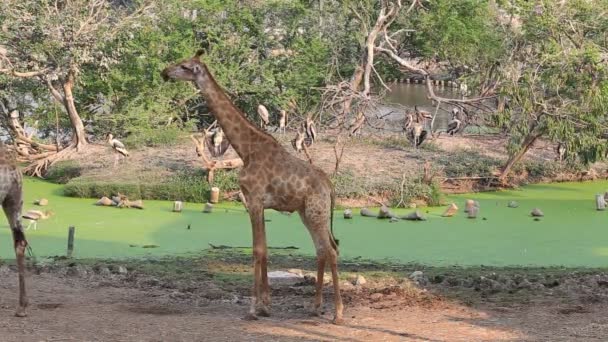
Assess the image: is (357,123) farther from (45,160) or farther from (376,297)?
(376,297)

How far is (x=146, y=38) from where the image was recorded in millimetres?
22047

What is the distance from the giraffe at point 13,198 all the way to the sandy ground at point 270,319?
0.49 m

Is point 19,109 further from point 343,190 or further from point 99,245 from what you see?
point 99,245

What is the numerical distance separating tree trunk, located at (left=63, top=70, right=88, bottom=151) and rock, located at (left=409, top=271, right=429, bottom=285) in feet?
34.9

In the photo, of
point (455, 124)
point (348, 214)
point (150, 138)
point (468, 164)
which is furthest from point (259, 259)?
point (455, 124)

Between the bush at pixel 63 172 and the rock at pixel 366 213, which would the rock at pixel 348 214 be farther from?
the bush at pixel 63 172

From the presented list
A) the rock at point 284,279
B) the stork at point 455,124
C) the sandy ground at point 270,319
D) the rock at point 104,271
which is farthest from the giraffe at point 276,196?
the stork at point 455,124

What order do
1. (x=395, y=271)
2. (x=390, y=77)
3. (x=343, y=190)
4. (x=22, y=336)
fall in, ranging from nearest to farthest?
(x=22, y=336) < (x=395, y=271) < (x=343, y=190) < (x=390, y=77)

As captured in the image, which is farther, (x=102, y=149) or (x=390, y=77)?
(x=390, y=77)

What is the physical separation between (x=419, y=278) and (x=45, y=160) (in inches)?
433

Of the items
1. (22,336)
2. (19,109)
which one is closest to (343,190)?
(19,109)

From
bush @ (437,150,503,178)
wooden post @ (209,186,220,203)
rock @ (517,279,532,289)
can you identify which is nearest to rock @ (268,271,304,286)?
rock @ (517,279,532,289)

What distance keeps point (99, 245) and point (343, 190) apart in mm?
5474

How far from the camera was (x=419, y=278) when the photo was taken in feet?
34.9
